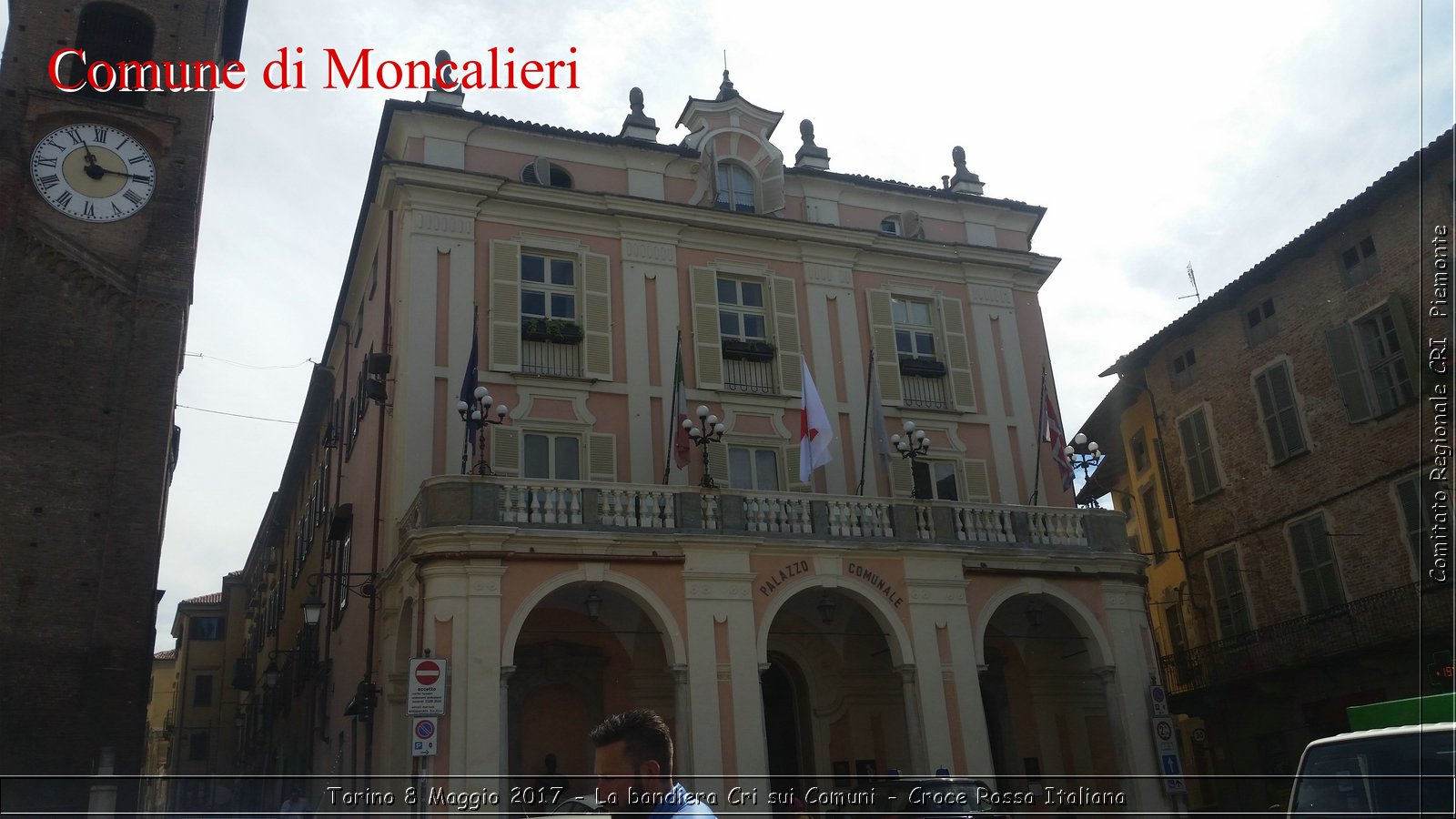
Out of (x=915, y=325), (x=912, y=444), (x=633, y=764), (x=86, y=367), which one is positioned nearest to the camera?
(x=633, y=764)

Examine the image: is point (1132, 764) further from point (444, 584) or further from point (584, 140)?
point (584, 140)

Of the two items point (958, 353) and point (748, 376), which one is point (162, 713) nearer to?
point (748, 376)

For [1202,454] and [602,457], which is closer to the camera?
[602,457]

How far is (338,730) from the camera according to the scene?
24.1m

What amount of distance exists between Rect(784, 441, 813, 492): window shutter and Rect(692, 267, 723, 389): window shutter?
1.82 meters

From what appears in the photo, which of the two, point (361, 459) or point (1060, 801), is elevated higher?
point (361, 459)

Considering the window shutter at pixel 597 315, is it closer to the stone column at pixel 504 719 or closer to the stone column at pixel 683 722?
the stone column at pixel 683 722

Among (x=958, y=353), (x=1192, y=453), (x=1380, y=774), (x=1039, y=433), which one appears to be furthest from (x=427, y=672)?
(x=1192, y=453)

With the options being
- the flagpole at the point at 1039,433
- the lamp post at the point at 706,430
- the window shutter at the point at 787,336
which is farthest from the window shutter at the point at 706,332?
the flagpole at the point at 1039,433

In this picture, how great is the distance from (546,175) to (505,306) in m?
3.20

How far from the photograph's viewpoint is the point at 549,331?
21.0 m

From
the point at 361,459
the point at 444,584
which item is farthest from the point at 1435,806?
the point at 361,459

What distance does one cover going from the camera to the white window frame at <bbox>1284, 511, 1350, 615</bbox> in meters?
23.8

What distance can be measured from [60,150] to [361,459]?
11.2 metres
